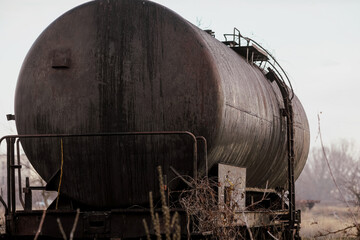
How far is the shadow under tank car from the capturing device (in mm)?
7938

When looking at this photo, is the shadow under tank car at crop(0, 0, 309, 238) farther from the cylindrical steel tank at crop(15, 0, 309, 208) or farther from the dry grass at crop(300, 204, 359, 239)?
the dry grass at crop(300, 204, 359, 239)

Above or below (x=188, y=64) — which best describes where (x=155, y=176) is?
below

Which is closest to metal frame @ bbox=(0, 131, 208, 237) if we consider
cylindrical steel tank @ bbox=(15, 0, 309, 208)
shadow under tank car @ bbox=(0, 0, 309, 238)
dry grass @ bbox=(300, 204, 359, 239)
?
shadow under tank car @ bbox=(0, 0, 309, 238)

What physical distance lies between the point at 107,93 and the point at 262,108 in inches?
117

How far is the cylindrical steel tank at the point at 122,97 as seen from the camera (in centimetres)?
798

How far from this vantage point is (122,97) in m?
8.09

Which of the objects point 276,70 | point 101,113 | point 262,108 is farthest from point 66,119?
point 276,70

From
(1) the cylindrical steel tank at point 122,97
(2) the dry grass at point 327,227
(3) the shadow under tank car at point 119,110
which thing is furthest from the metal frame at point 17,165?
(2) the dry grass at point 327,227

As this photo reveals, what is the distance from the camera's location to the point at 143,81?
318 inches

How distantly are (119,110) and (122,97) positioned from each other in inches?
6.8

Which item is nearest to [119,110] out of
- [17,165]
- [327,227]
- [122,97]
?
[122,97]

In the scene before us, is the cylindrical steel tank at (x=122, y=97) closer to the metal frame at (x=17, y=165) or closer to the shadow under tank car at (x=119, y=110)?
the shadow under tank car at (x=119, y=110)

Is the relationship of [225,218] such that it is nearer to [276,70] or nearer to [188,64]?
[188,64]

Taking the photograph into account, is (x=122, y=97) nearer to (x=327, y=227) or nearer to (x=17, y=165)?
(x=17, y=165)
